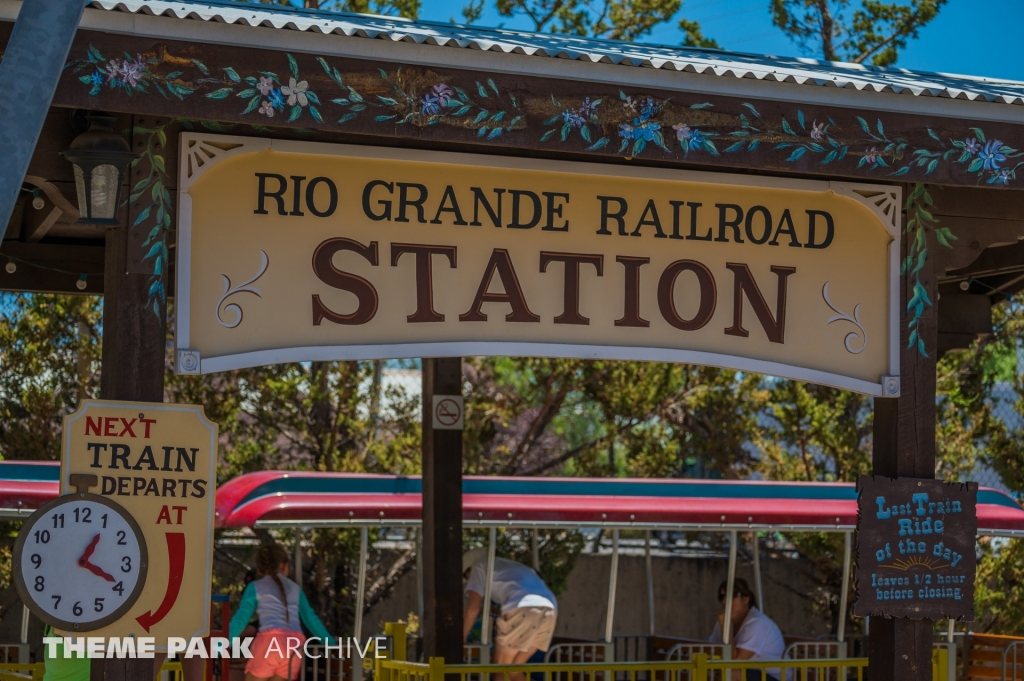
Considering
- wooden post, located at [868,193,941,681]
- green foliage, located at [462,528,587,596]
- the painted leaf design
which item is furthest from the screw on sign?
green foliage, located at [462,528,587,596]

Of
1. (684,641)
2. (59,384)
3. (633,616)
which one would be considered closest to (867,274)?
(684,641)

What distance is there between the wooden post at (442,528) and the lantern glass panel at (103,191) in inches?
159

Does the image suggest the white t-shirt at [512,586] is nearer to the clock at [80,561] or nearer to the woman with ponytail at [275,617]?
the woman with ponytail at [275,617]

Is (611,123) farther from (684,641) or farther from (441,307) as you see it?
(684,641)

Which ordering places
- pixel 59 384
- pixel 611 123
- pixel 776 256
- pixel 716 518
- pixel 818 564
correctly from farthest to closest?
1. pixel 818 564
2. pixel 59 384
3. pixel 716 518
4. pixel 776 256
5. pixel 611 123

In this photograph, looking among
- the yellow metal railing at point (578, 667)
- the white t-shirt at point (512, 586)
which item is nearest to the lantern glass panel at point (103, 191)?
the yellow metal railing at point (578, 667)

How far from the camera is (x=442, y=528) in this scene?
8.98 m

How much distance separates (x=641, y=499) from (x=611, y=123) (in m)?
6.82

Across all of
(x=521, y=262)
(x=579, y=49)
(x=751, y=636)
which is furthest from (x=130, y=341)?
(x=751, y=636)

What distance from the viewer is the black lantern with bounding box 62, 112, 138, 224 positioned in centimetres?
524

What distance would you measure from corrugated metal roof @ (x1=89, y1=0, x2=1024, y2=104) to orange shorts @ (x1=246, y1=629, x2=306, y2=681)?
14.8ft

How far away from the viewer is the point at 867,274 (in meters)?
6.71

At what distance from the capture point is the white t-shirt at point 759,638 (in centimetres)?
1044

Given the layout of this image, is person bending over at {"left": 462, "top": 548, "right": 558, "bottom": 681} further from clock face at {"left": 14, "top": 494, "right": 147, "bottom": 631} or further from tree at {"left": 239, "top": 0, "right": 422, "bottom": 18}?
tree at {"left": 239, "top": 0, "right": 422, "bottom": 18}
